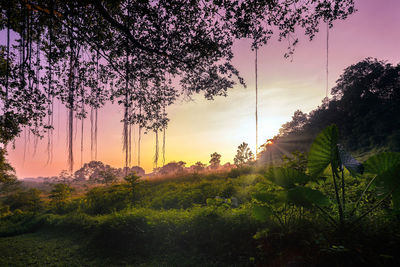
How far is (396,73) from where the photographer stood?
93.4 ft

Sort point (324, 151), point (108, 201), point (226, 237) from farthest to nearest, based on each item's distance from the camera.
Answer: point (108, 201) → point (226, 237) → point (324, 151)

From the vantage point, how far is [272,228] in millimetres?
3211

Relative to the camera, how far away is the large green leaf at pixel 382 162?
2.31 metres

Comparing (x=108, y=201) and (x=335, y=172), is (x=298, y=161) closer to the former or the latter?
(x=335, y=172)

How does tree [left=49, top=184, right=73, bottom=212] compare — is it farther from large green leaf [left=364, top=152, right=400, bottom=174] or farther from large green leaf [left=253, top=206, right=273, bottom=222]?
large green leaf [left=364, top=152, right=400, bottom=174]

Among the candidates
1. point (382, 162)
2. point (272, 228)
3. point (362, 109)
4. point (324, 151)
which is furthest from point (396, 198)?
point (362, 109)

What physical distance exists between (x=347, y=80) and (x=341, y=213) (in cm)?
3904

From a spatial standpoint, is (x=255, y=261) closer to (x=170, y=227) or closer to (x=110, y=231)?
(x=170, y=227)

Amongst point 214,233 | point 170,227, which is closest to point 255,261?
point 214,233

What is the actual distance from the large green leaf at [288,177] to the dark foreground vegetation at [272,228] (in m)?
0.01

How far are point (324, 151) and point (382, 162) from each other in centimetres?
72

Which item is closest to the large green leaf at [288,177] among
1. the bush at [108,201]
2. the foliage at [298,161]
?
the foliage at [298,161]

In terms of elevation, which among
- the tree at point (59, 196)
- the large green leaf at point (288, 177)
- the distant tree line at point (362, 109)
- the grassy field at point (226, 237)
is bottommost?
the tree at point (59, 196)

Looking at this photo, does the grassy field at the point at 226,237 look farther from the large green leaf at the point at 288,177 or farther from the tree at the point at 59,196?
the tree at the point at 59,196
